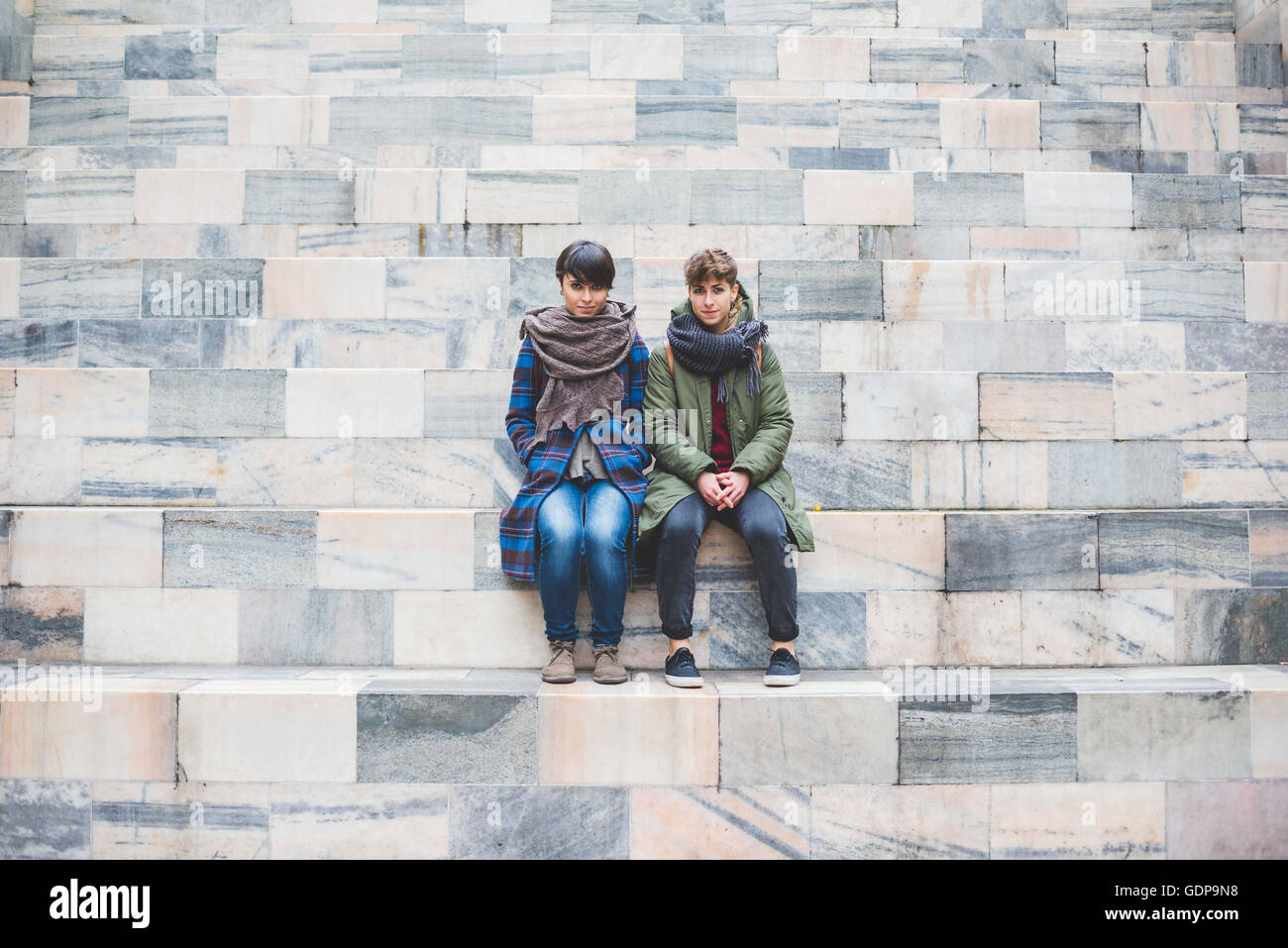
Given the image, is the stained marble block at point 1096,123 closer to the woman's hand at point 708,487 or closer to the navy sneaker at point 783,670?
the woman's hand at point 708,487

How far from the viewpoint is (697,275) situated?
4555 millimetres

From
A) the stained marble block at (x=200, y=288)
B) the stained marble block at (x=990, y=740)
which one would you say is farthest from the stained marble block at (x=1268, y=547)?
the stained marble block at (x=200, y=288)

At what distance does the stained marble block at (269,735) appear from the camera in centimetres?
405

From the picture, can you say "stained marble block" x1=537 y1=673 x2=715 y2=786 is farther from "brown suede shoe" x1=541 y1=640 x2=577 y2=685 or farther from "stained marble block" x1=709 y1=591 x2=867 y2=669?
"stained marble block" x1=709 y1=591 x2=867 y2=669

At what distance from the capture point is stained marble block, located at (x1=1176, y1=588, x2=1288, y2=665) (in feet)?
15.9

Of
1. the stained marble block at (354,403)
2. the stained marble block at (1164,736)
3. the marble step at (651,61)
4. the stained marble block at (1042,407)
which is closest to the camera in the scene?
the stained marble block at (1164,736)

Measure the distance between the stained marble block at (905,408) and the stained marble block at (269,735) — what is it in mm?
3334

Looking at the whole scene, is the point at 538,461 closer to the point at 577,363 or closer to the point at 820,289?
the point at 577,363

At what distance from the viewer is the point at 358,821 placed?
13.3ft

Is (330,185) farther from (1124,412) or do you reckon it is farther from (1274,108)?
(1274,108)

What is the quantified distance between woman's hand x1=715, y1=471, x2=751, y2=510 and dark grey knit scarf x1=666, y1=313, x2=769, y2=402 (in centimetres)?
47

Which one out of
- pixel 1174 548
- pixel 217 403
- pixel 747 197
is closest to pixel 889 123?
pixel 747 197

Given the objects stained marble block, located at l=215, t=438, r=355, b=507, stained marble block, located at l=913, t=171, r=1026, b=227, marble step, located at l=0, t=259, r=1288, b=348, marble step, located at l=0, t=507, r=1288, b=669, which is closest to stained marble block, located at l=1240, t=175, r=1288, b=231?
marble step, located at l=0, t=259, r=1288, b=348

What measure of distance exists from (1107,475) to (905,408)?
128 centimetres
